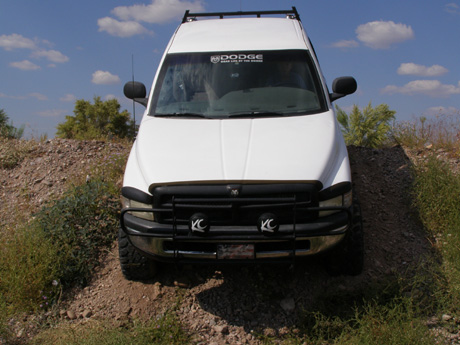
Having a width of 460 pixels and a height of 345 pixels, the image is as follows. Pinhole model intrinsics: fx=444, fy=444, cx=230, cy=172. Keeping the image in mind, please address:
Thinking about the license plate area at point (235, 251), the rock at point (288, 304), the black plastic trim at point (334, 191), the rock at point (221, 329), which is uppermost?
the black plastic trim at point (334, 191)

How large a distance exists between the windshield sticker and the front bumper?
2.16 metres

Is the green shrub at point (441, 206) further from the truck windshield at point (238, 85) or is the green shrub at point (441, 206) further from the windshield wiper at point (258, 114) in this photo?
the windshield wiper at point (258, 114)

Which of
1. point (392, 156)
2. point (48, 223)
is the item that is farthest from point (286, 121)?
point (392, 156)

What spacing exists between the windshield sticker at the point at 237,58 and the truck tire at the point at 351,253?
6.48ft

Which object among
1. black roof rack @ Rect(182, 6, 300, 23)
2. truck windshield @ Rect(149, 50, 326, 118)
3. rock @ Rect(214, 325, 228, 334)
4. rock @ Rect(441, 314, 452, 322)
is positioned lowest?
rock @ Rect(214, 325, 228, 334)

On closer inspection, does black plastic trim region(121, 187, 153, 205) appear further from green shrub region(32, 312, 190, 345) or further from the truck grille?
green shrub region(32, 312, 190, 345)

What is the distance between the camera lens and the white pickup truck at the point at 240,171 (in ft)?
11.6

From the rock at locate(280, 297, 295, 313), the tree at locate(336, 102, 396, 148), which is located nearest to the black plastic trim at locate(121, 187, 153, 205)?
the rock at locate(280, 297, 295, 313)

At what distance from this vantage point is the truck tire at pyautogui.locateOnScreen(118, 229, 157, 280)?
4.30 metres

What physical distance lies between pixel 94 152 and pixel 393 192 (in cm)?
483

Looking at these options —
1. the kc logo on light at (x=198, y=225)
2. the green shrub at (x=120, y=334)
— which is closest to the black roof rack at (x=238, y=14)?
the kc logo on light at (x=198, y=225)

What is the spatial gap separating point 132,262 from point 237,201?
1476mm

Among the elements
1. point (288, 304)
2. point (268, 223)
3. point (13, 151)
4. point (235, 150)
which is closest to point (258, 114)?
point (235, 150)

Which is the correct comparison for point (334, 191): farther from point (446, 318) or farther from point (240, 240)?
point (446, 318)
